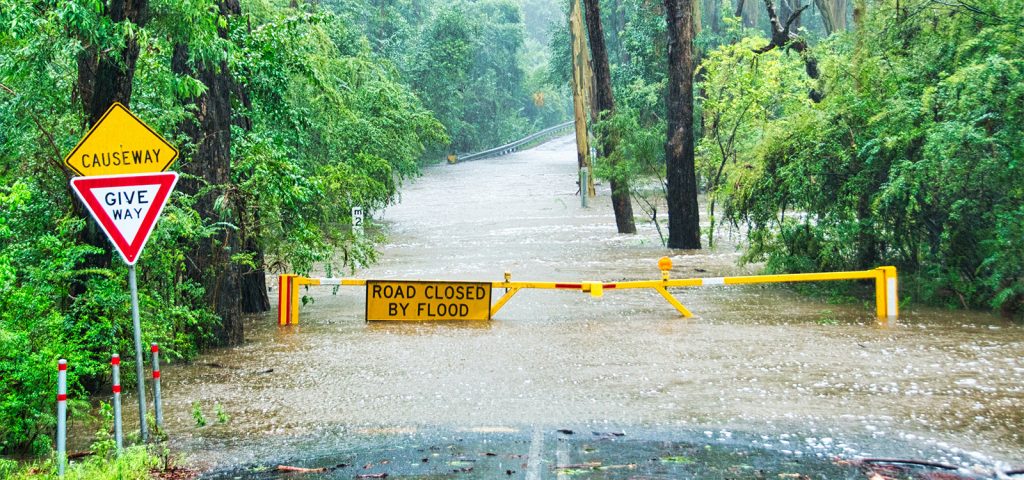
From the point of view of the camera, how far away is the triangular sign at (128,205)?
28.7 ft

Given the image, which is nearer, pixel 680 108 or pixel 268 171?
pixel 268 171

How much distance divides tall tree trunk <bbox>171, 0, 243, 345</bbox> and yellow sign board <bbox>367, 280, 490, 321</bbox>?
2233 millimetres

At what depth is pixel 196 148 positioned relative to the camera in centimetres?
1320

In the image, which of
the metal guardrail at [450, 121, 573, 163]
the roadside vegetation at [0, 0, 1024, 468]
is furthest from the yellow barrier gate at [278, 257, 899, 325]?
the metal guardrail at [450, 121, 573, 163]

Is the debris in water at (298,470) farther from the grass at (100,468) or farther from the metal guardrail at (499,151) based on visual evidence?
the metal guardrail at (499,151)

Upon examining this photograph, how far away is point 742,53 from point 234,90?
14.4m

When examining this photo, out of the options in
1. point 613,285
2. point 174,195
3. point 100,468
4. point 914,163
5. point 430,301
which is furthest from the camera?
point 430,301

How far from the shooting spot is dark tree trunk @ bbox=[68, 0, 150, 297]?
1045 centimetres

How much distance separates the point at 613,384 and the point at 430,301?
540cm

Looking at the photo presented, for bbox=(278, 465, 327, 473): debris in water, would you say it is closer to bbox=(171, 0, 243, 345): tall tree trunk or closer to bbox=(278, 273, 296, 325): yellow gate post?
bbox=(171, 0, 243, 345): tall tree trunk

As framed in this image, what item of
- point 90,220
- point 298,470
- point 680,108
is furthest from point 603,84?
point 298,470

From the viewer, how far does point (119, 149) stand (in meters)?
9.13

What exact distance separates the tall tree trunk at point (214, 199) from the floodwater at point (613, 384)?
23.5 inches

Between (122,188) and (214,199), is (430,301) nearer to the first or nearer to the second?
(214,199)
